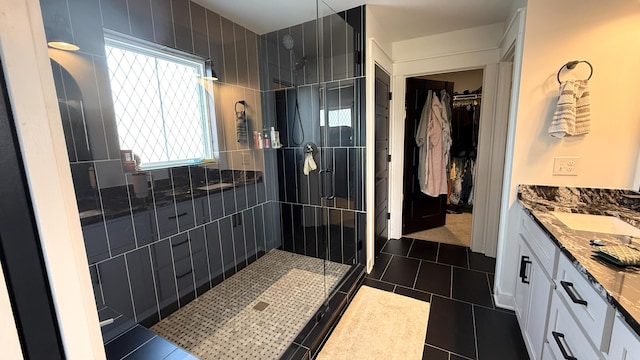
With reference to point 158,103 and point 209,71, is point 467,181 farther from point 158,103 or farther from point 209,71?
point 158,103

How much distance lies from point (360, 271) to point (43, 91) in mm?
2558

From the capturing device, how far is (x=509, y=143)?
6.49ft

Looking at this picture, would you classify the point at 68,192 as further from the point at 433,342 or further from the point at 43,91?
the point at 433,342

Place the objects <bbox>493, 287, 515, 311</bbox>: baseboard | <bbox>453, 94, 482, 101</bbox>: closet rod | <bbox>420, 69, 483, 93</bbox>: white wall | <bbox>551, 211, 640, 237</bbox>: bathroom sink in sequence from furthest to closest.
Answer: <bbox>420, 69, 483, 93</bbox>: white wall
<bbox>453, 94, 482, 101</bbox>: closet rod
<bbox>493, 287, 515, 311</bbox>: baseboard
<bbox>551, 211, 640, 237</bbox>: bathroom sink

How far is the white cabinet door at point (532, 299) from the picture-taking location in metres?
1.40

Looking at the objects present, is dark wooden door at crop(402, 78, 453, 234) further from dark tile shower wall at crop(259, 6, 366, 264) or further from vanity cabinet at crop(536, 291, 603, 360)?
vanity cabinet at crop(536, 291, 603, 360)

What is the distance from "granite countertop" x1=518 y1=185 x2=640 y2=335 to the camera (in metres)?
0.85

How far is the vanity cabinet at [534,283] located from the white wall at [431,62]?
60.4 inches

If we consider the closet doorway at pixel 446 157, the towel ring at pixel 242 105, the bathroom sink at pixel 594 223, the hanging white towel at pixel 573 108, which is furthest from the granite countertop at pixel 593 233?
the towel ring at pixel 242 105

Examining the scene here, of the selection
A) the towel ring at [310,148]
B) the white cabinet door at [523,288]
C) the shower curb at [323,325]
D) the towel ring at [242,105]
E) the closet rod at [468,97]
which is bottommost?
the shower curb at [323,325]

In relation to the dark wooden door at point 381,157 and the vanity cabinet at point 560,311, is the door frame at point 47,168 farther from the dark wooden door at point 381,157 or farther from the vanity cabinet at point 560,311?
the dark wooden door at point 381,157

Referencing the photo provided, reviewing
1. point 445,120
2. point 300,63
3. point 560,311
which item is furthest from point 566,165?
point 300,63

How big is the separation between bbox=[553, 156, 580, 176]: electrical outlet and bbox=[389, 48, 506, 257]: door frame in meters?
1.05

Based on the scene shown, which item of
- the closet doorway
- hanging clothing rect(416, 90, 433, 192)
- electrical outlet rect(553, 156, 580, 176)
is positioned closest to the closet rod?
the closet doorway
